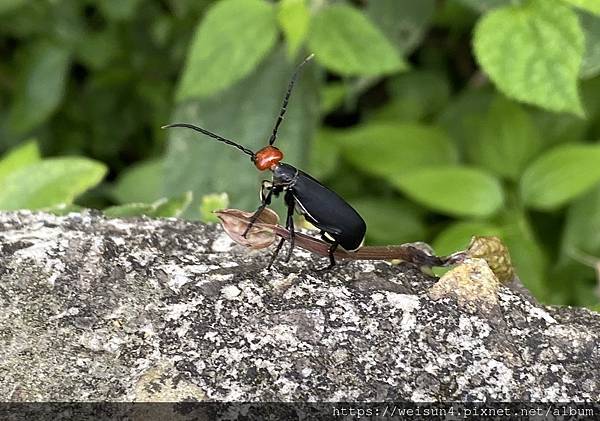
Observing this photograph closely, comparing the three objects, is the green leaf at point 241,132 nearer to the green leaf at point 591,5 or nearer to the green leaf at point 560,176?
the green leaf at point 560,176

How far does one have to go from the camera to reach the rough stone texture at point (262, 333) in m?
Answer: 1.30

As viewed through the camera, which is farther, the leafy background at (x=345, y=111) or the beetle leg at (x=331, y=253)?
the leafy background at (x=345, y=111)

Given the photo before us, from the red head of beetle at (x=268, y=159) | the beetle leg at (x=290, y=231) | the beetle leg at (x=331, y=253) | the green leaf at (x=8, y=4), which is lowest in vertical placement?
the beetle leg at (x=331, y=253)

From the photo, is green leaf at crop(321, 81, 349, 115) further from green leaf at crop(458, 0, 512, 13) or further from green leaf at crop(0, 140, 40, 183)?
green leaf at crop(0, 140, 40, 183)

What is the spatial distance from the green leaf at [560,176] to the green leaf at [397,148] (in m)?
0.41

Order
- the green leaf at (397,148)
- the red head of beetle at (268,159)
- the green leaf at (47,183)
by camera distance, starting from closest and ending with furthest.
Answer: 1. the red head of beetle at (268,159)
2. the green leaf at (47,183)
3. the green leaf at (397,148)

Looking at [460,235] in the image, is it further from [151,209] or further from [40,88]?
[40,88]

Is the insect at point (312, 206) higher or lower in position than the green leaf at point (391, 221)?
lower

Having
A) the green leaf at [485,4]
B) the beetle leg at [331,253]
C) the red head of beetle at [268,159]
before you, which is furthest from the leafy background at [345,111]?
the beetle leg at [331,253]

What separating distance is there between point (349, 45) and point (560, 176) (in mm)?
931

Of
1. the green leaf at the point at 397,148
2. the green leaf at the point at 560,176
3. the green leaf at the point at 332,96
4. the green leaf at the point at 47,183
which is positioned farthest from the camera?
the green leaf at the point at 332,96

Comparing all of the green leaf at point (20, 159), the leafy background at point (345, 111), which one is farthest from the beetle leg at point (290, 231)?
the green leaf at point (20, 159)

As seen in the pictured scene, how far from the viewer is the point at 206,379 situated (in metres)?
1.30

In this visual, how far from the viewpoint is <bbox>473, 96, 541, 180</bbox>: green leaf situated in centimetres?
304
